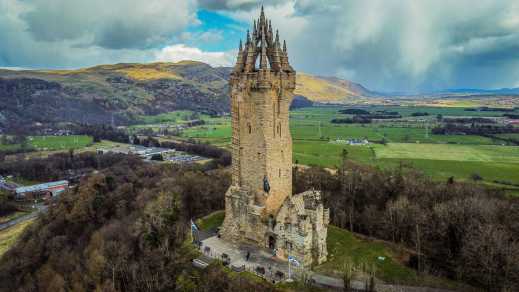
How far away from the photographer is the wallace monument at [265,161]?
32169mm

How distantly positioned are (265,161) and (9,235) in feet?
226

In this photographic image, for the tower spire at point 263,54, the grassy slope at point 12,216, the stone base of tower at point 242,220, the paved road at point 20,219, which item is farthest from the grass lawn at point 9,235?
the tower spire at point 263,54

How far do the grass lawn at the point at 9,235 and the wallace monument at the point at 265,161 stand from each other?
5537 cm

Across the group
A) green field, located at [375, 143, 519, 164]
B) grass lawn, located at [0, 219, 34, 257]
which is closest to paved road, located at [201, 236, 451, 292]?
grass lawn, located at [0, 219, 34, 257]

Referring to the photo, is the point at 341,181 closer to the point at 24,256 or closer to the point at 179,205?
the point at 179,205

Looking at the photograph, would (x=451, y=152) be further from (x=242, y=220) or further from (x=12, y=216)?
(x=12, y=216)

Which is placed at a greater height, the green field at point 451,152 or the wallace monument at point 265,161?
the wallace monument at point 265,161

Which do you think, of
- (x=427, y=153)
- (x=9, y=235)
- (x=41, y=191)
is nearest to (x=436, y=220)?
(x=427, y=153)

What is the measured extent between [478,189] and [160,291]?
148 feet

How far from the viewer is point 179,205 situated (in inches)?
2005

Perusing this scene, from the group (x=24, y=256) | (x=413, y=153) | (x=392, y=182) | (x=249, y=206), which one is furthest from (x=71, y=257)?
(x=413, y=153)

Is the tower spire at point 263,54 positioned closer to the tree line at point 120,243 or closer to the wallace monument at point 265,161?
the wallace monument at point 265,161

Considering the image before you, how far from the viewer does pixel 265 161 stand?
34219 mm

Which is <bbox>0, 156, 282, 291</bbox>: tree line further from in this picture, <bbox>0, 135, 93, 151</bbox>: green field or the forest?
<bbox>0, 135, 93, 151</bbox>: green field
